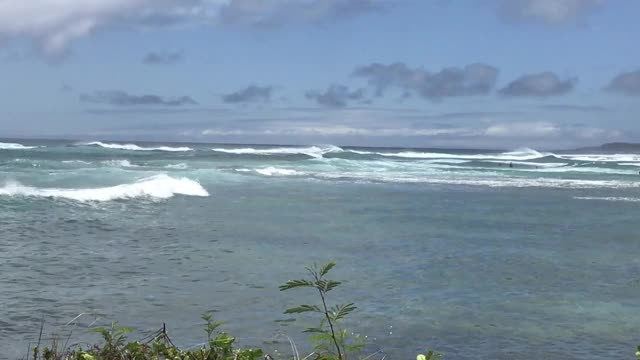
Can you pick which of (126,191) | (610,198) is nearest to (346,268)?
(126,191)

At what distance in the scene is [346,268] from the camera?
10.3 m

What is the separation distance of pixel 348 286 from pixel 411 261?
6.71ft

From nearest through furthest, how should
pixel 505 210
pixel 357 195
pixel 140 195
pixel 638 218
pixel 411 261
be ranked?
pixel 411 261 → pixel 638 218 → pixel 505 210 → pixel 140 195 → pixel 357 195

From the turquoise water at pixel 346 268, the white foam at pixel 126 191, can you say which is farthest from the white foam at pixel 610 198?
the white foam at pixel 126 191

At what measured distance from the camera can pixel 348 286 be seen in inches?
355

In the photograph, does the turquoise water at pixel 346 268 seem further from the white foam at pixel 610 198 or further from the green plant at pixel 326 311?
the white foam at pixel 610 198

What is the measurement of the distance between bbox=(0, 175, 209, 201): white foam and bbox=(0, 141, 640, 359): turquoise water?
167 millimetres

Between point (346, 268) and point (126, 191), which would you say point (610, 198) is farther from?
point (346, 268)

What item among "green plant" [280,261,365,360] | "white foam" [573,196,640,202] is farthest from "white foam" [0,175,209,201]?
"green plant" [280,261,365,360]

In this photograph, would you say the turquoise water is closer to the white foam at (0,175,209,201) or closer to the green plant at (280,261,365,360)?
the white foam at (0,175,209,201)

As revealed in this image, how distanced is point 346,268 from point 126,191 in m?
Result: 12.6

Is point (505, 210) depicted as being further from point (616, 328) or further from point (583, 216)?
point (616, 328)

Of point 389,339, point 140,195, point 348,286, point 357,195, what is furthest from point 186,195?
point 389,339

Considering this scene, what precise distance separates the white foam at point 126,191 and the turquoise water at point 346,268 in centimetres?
17
